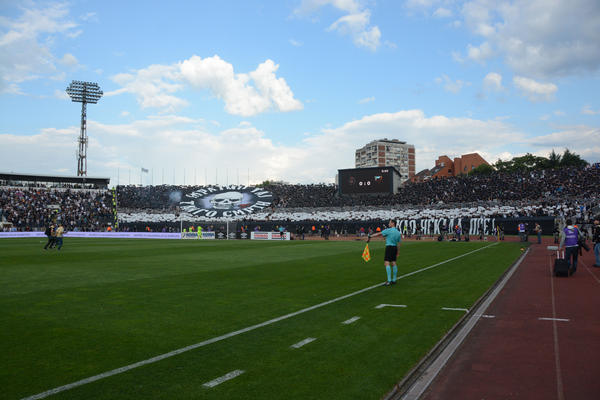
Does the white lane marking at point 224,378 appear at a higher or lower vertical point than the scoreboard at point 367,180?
lower

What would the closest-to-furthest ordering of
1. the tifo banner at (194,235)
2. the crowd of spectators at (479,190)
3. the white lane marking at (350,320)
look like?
1. the white lane marking at (350,320)
2. the crowd of spectators at (479,190)
3. the tifo banner at (194,235)

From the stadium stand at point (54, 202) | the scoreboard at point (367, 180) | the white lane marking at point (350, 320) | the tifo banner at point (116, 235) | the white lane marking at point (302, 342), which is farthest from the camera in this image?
the stadium stand at point (54, 202)

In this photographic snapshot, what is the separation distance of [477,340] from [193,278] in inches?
374

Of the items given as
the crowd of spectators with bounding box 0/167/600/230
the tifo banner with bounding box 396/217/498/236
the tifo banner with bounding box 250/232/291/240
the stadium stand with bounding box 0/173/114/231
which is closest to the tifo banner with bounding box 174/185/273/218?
the crowd of spectators with bounding box 0/167/600/230

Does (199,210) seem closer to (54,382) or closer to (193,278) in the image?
(193,278)

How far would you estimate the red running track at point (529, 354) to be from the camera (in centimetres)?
471

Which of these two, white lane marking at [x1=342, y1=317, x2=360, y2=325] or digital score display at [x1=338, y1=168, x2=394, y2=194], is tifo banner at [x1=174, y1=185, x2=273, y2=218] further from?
white lane marking at [x1=342, y1=317, x2=360, y2=325]

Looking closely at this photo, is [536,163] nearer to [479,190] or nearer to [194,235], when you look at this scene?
[479,190]

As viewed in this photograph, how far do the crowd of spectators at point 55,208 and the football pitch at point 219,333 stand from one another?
5424 cm

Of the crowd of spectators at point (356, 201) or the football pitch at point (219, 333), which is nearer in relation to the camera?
the football pitch at point (219, 333)

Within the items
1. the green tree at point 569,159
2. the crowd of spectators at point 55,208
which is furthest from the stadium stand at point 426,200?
the green tree at point 569,159

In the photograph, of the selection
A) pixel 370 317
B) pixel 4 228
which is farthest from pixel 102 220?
pixel 370 317

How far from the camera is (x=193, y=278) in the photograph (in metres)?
13.5

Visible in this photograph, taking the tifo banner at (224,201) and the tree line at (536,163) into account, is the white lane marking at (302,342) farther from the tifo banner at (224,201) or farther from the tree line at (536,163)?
the tree line at (536,163)
